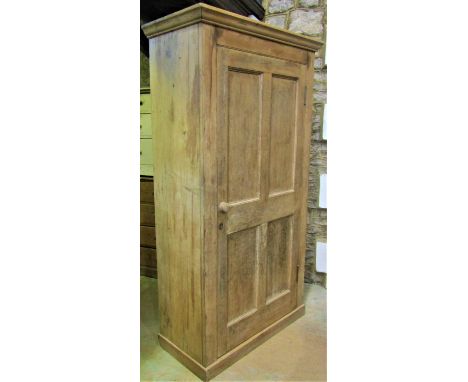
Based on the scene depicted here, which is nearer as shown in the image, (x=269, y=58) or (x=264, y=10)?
(x=269, y=58)

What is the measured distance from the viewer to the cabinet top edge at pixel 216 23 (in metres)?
1.63

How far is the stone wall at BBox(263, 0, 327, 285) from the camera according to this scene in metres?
2.70

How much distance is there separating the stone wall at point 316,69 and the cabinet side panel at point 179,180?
1227mm

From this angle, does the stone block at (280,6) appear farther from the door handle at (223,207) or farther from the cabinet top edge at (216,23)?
the door handle at (223,207)

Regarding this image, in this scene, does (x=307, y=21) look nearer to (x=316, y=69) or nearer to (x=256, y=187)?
(x=316, y=69)

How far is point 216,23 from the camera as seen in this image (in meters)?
1.68

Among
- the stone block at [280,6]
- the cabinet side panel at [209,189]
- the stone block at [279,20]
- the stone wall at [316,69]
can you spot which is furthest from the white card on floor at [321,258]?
the stone block at [280,6]

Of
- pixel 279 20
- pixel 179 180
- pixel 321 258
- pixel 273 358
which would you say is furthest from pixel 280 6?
pixel 273 358

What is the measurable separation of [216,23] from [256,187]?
82cm

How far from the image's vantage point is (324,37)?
2717mm
